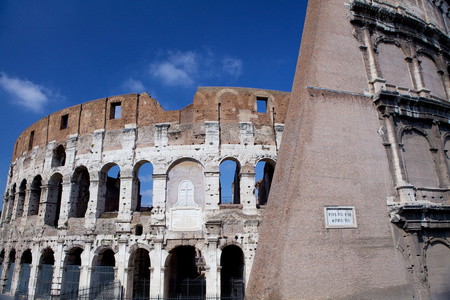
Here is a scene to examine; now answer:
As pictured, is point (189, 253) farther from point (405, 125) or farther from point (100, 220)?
point (405, 125)

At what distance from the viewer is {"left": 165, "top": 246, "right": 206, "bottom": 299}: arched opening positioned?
14398 millimetres

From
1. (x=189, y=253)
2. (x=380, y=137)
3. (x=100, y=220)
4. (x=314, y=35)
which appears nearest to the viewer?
(x=380, y=137)

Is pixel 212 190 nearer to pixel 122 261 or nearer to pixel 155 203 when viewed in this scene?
pixel 155 203

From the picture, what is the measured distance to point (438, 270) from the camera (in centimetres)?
970

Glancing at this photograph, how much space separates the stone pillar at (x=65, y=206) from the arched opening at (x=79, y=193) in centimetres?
14

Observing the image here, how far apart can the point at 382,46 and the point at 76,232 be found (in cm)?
1581

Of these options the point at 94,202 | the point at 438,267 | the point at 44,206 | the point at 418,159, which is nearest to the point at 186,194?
the point at 94,202

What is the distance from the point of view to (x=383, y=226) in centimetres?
959

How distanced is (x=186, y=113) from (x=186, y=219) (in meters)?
5.00

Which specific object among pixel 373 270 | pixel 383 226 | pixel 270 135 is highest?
pixel 270 135

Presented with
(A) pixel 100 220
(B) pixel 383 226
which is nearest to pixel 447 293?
(B) pixel 383 226

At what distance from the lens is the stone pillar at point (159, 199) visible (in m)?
13.8

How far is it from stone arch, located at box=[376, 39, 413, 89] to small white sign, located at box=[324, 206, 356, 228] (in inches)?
225

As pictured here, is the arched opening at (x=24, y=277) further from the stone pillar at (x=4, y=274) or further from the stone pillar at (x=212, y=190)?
the stone pillar at (x=212, y=190)
